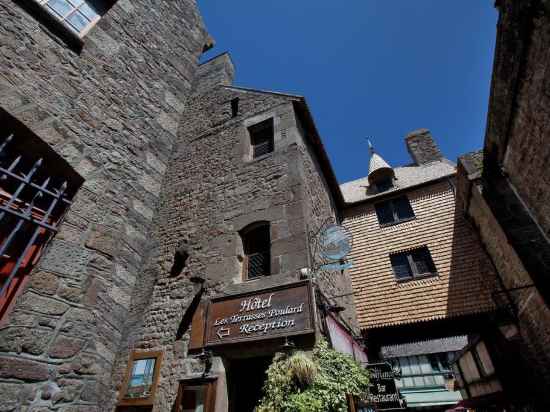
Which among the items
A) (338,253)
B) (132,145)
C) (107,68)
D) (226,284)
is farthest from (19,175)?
(338,253)

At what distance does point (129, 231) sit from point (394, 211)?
31.1 feet

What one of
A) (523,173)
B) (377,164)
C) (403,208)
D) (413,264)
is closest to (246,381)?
(523,173)

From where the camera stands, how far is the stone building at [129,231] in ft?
11.8

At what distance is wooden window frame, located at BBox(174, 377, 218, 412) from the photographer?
13.2 ft

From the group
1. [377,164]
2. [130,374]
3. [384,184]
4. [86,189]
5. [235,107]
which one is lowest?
[130,374]

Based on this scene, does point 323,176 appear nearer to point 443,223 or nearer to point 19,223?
point 443,223

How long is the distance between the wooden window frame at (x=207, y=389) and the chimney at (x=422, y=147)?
1317 cm

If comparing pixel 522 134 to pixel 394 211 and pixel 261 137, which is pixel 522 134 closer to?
pixel 261 137

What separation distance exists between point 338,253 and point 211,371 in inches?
112

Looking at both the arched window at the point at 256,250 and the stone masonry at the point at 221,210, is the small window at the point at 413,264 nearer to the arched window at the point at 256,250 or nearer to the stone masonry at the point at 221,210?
the stone masonry at the point at 221,210

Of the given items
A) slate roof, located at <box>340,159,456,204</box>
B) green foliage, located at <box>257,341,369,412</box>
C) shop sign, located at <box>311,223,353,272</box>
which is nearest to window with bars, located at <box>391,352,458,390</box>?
slate roof, located at <box>340,159,456,204</box>

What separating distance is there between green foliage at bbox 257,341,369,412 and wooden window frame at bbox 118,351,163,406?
197 centimetres

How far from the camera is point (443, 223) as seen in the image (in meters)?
9.98

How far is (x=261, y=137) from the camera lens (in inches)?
298
